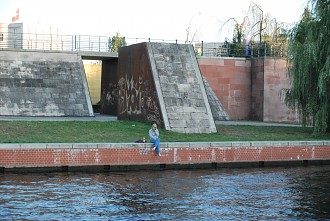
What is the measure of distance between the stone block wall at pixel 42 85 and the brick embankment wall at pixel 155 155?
15250 mm

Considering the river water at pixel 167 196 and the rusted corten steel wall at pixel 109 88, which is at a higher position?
the rusted corten steel wall at pixel 109 88

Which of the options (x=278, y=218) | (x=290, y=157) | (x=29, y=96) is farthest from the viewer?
(x=29, y=96)

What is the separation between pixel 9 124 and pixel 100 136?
477 cm

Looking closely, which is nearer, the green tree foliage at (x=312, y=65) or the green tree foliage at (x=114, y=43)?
the green tree foliage at (x=312, y=65)

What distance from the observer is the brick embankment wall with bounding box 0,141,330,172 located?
21016 millimetres

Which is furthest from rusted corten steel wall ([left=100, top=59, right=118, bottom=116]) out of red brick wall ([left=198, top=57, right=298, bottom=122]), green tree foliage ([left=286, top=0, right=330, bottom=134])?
green tree foliage ([left=286, top=0, right=330, bottom=134])

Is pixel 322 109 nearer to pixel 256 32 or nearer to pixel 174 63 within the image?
pixel 174 63

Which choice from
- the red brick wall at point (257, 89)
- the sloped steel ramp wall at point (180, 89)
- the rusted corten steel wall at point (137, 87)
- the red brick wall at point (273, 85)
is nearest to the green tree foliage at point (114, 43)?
the rusted corten steel wall at point (137, 87)

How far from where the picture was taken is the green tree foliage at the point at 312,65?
1152 inches

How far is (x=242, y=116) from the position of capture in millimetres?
42531

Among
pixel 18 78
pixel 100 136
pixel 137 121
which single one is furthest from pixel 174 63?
pixel 18 78

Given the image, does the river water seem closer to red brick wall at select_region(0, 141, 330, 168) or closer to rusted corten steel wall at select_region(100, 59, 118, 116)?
red brick wall at select_region(0, 141, 330, 168)

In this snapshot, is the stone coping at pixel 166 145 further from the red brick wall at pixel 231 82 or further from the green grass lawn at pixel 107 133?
the red brick wall at pixel 231 82

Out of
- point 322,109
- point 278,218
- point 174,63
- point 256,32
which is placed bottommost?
point 278,218
